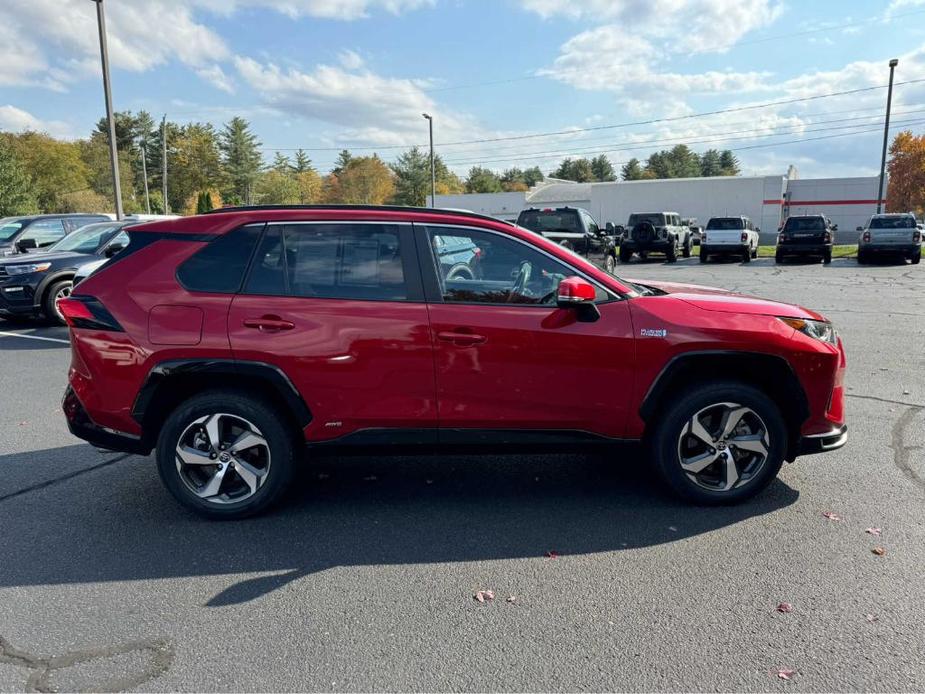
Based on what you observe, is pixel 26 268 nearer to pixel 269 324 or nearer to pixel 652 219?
pixel 269 324

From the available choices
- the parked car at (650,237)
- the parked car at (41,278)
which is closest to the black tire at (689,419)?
the parked car at (41,278)

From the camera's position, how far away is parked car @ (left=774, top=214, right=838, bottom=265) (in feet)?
81.0

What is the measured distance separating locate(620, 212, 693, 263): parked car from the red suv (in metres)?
24.4

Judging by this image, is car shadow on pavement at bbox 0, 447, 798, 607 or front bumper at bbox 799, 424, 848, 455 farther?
front bumper at bbox 799, 424, 848, 455

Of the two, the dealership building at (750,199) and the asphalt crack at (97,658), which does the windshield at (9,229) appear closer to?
the asphalt crack at (97,658)

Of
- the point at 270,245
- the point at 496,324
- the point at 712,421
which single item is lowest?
the point at 712,421

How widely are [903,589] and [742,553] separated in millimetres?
712

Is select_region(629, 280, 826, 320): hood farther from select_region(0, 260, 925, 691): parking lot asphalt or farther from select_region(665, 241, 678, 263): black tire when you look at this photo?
select_region(665, 241, 678, 263): black tire

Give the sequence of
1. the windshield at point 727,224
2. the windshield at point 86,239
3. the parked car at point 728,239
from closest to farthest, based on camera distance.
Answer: the windshield at point 86,239, the parked car at point 728,239, the windshield at point 727,224

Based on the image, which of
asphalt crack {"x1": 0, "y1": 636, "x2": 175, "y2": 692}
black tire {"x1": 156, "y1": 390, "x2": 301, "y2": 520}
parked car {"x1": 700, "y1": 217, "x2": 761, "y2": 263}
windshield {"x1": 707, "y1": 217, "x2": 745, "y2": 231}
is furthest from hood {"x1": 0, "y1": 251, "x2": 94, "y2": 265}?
windshield {"x1": 707, "y1": 217, "x2": 745, "y2": 231}

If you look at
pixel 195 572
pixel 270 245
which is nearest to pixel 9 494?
pixel 195 572

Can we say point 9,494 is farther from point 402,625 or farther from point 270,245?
point 402,625

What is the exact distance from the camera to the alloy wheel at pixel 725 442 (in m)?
4.00

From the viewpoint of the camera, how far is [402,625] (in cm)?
291
